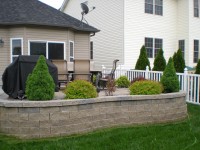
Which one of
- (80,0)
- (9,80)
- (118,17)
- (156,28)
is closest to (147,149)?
(9,80)

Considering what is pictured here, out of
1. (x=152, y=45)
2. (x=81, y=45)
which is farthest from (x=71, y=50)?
(x=152, y=45)

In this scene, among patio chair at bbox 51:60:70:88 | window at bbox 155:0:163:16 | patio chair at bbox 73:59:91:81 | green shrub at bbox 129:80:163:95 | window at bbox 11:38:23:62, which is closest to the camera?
green shrub at bbox 129:80:163:95

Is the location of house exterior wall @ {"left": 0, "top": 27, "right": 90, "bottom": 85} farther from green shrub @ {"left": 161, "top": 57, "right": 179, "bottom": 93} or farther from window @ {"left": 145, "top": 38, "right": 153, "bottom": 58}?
green shrub @ {"left": 161, "top": 57, "right": 179, "bottom": 93}

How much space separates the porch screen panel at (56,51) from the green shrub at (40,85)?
312 inches

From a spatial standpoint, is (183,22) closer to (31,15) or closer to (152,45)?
(152,45)

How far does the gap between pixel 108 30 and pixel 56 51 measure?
15.4ft

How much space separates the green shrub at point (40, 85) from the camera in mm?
5633

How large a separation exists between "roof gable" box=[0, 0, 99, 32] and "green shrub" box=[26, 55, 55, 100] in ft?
24.5

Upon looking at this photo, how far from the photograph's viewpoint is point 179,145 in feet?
16.3

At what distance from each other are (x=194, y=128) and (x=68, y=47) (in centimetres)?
921

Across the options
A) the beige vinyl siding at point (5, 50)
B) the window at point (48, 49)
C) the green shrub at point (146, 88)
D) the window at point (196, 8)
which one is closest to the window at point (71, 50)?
the window at point (48, 49)

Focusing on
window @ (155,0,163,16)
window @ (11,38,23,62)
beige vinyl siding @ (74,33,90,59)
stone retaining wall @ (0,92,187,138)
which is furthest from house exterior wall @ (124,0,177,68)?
stone retaining wall @ (0,92,187,138)

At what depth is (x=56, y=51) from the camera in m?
13.9

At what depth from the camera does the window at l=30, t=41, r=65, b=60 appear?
13.2 meters
